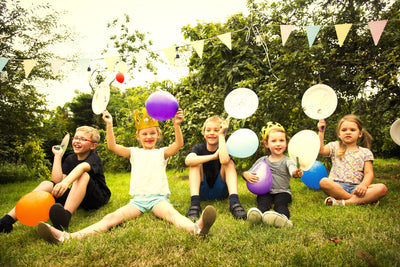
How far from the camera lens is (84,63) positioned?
361cm

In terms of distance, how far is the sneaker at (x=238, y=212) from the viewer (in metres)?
2.25

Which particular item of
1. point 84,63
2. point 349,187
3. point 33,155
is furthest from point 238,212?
point 33,155

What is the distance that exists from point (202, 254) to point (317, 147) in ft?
4.40

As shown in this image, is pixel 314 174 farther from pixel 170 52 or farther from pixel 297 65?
pixel 170 52

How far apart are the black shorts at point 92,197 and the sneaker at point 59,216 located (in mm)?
594

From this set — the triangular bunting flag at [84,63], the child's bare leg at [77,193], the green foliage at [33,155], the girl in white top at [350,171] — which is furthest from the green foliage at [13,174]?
the girl in white top at [350,171]

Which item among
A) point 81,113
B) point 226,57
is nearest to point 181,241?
point 226,57

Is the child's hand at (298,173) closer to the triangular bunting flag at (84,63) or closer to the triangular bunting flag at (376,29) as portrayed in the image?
the triangular bunting flag at (376,29)

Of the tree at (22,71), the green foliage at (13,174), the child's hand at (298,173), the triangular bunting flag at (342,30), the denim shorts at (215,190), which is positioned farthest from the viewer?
the green foliage at (13,174)

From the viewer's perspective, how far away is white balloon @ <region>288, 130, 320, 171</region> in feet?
7.10

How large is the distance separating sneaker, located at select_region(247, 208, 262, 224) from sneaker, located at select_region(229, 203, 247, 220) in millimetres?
233

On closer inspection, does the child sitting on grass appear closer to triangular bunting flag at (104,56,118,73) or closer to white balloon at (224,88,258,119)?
white balloon at (224,88,258,119)

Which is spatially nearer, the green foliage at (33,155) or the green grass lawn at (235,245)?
the green grass lawn at (235,245)

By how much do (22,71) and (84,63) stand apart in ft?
14.4
